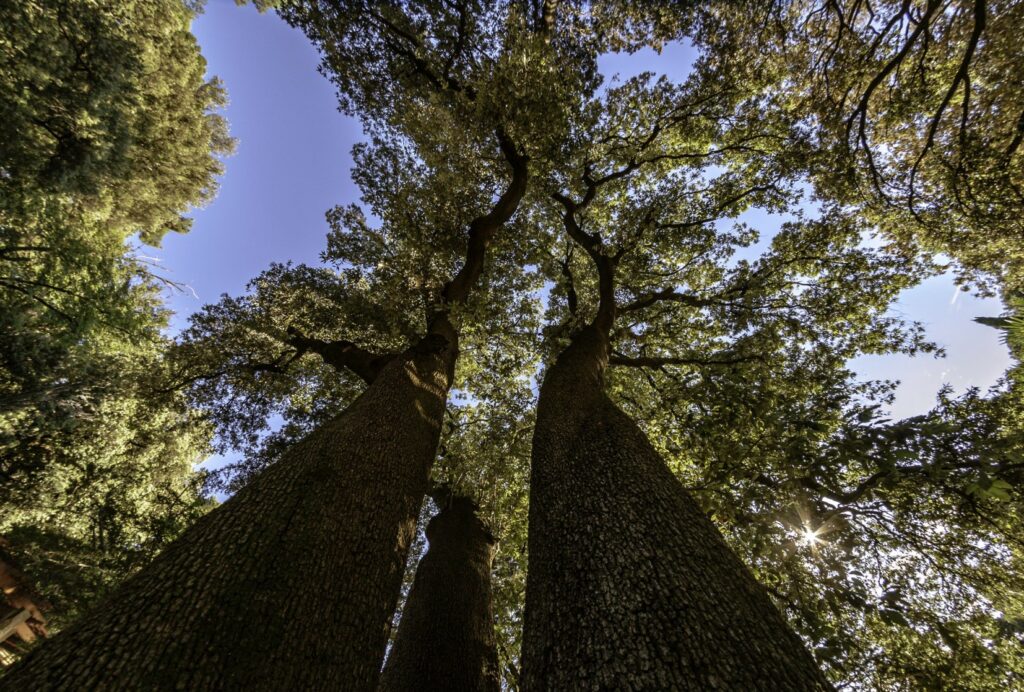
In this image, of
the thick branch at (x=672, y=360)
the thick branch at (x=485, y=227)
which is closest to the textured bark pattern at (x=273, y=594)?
the thick branch at (x=485, y=227)

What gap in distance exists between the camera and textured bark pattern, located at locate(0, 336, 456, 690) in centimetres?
204

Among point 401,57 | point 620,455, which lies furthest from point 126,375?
point 620,455

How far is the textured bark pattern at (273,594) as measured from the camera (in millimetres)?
2044

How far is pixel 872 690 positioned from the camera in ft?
17.3

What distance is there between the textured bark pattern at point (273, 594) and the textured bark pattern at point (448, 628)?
209 cm

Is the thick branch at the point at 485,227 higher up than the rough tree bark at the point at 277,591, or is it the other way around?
the thick branch at the point at 485,227

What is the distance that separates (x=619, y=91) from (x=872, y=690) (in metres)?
11.6

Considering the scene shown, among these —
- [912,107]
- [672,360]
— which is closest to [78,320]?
[672,360]

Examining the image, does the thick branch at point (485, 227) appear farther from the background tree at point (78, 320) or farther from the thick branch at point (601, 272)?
the background tree at point (78, 320)

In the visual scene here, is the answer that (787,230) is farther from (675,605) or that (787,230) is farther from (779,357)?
(675,605)

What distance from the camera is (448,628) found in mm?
5066

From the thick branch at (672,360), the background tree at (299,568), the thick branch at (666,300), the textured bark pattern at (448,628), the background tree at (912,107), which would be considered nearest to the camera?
the background tree at (299,568)

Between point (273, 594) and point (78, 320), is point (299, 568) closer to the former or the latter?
point (273, 594)

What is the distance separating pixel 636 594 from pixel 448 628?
3807 mm
